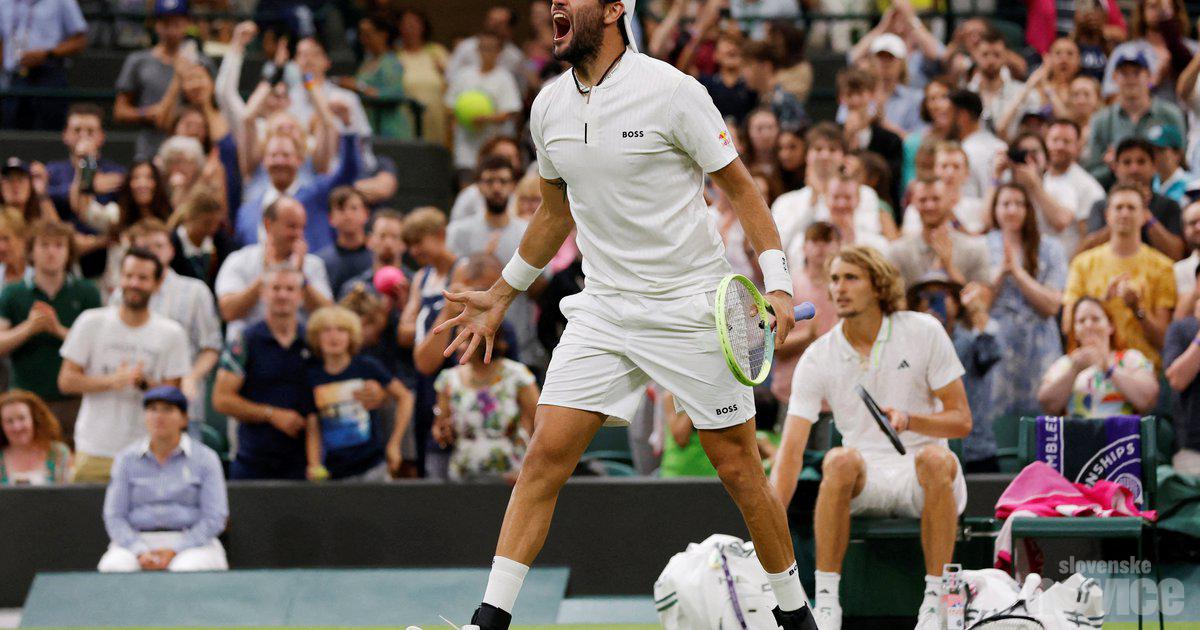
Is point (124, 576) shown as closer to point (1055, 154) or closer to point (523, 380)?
point (523, 380)

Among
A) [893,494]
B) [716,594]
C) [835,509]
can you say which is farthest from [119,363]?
[893,494]

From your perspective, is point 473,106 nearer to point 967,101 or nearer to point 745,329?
point 967,101

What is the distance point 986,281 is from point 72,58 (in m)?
7.82

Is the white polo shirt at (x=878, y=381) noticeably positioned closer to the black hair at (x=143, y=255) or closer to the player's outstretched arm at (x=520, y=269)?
the player's outstretched arm at (x=520, y=269)

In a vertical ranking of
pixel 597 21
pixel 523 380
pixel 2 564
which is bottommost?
pixel 2 564

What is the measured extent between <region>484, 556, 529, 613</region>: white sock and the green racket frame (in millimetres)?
838

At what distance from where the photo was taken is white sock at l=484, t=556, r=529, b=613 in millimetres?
4887

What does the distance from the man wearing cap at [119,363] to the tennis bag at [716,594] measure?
3.58 meters

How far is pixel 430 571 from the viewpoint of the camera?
25.8 ft

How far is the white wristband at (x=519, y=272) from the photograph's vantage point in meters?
5.32

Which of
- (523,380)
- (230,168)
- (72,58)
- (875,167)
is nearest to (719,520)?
(523,380)

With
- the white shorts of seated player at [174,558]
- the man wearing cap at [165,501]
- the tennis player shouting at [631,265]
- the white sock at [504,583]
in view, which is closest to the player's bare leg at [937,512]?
the tennis player shouting at [631,265]

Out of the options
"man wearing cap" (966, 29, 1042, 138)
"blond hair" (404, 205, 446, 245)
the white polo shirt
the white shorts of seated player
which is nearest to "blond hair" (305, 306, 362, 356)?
"blond hair" (404, 205, 446, 245)

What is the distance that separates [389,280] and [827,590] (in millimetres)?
3709
